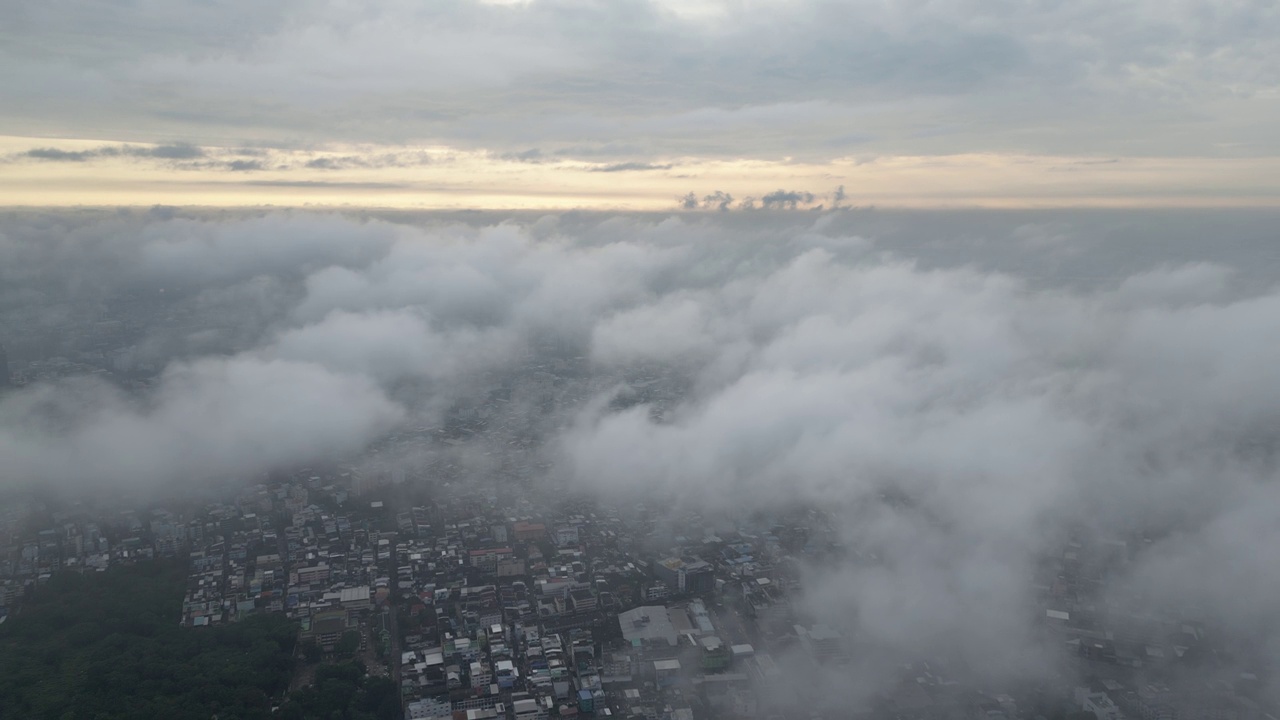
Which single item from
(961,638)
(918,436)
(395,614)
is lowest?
(395,614)

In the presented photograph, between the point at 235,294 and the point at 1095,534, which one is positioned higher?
the point at 235,294

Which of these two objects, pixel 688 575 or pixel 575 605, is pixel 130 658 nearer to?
pixel 575 605

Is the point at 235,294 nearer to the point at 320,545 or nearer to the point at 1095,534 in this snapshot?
the point at 320,545

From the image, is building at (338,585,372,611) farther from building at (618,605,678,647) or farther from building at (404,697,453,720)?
building at (618,605,678,647)

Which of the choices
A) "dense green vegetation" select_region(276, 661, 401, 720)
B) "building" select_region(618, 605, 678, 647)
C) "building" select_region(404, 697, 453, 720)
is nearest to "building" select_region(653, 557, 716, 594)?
"building" select_region(618, 605, 678, 647)

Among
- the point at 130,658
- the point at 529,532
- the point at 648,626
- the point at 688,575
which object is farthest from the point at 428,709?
the point at 529,532

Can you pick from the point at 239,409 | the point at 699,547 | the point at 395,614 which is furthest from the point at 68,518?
the point at 699,547
